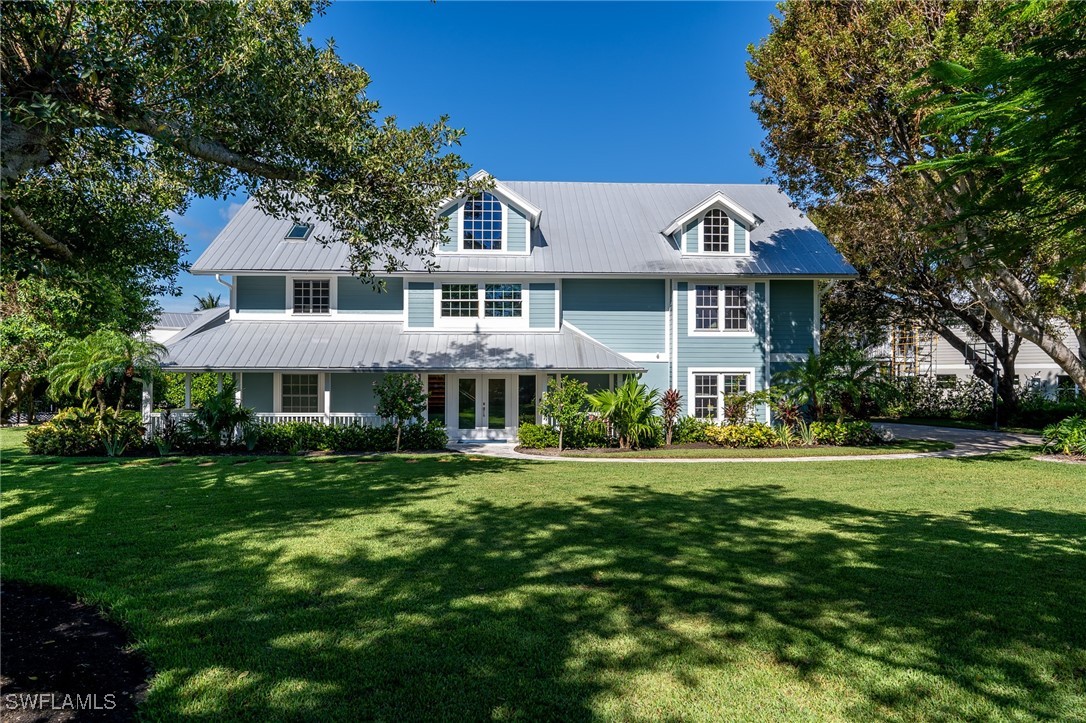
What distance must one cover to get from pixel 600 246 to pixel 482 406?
7.25m

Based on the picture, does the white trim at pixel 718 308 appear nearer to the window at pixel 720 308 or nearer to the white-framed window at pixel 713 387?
the window at pixel 720 308

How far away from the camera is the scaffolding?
113 ft

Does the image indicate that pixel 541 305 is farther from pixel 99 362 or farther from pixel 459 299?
pixel 99 362

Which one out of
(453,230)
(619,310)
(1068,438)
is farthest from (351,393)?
(1068,438)

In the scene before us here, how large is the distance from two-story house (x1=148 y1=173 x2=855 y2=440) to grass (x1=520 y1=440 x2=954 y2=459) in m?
2.84

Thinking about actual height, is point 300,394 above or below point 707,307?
below

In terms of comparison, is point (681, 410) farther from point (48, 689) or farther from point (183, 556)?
point (48, 689)

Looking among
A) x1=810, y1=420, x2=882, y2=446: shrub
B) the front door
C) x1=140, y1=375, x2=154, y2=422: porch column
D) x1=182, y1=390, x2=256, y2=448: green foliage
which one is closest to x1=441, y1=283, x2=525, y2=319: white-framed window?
the front door

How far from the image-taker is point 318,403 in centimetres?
1884

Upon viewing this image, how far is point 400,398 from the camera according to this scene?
15.8m

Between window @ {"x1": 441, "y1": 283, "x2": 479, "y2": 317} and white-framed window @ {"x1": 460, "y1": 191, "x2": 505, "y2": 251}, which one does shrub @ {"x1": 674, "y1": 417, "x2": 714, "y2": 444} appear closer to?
window @ {"x1": 441, "y1": 283, "x2": 479, "y2": 317}

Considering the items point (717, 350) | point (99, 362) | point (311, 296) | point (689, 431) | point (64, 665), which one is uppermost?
point (311, 296)

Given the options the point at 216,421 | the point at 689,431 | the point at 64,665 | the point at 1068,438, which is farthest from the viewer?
the point at 689,431

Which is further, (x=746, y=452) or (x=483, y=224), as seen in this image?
(x=483, y=224)
